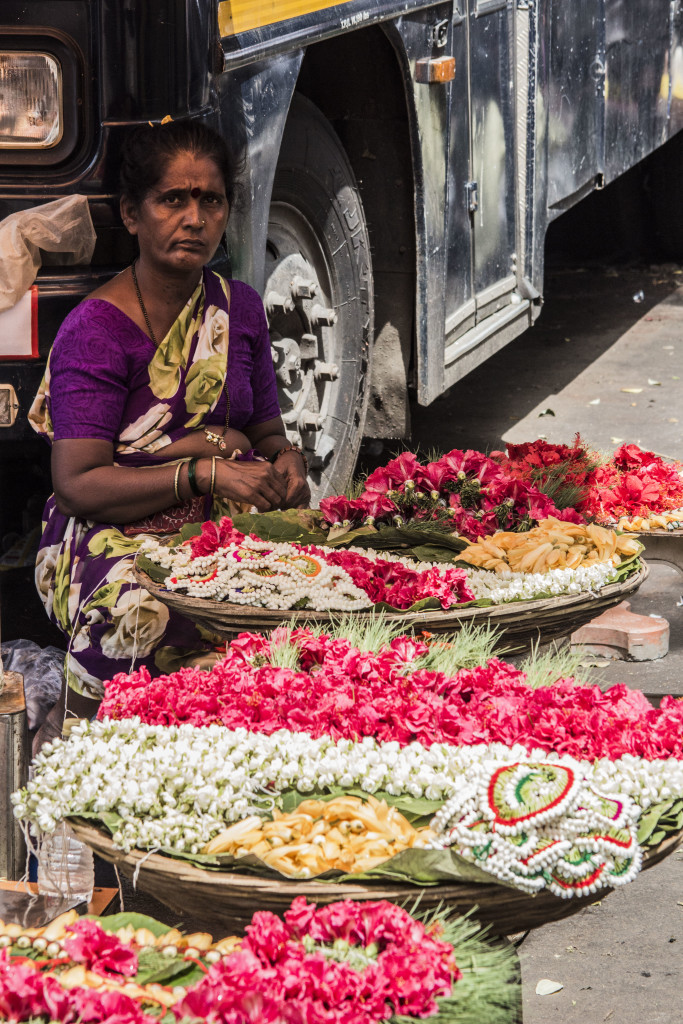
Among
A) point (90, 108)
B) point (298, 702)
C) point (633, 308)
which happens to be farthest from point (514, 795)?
point (633, 308)

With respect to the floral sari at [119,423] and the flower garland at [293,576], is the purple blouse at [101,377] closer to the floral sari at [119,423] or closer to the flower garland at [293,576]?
the floral sari at [119,423]

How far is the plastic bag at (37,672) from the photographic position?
316cm

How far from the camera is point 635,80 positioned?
6633 millimetres

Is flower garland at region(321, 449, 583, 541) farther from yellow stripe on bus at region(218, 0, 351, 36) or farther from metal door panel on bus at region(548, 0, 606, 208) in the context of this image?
metal door panel on bus at region(548, 0, 606, 208)

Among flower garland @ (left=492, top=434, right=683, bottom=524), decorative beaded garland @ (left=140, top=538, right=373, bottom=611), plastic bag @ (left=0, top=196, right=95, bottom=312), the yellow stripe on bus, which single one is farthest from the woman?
flower garland @ (left=492, top=434, right=683, bottom=524)

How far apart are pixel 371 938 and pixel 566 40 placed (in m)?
4.75

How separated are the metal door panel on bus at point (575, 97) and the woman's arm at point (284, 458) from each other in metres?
2.78

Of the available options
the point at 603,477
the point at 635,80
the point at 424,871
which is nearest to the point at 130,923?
the point at 424,871

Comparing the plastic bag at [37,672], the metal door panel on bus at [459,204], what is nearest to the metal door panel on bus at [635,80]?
the metal door panel on bus at [459,204]

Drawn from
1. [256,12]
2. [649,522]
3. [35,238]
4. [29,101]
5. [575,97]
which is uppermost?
[256,12]

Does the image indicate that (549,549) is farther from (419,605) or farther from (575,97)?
(575,97)

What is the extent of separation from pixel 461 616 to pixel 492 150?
2897 mm

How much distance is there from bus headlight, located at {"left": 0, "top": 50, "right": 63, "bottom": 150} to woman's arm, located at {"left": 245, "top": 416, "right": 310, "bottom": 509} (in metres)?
0.84

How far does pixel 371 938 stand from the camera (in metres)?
1.61
